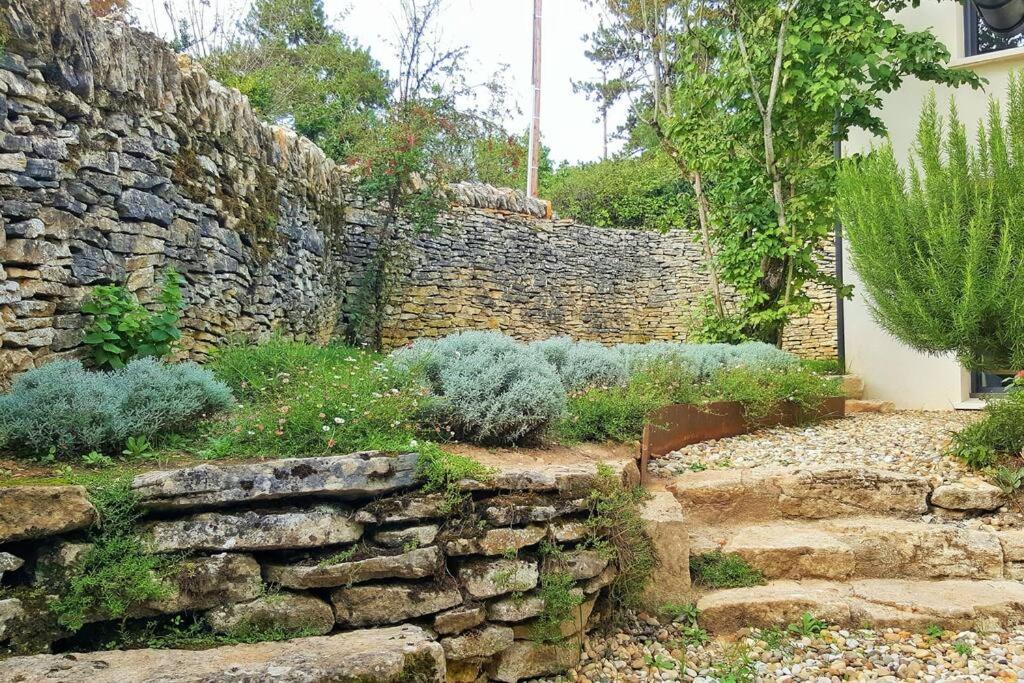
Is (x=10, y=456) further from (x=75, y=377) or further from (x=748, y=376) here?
(x=748, y=376)

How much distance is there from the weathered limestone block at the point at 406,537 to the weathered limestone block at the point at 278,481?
0.59 ft

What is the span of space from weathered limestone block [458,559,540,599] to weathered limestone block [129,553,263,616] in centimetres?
84

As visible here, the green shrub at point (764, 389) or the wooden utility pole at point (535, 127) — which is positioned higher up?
the wooden utility pole at point (535, 127)

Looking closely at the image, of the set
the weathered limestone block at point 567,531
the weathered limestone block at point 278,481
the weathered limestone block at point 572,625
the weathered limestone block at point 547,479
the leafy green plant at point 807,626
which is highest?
the weathered limestone block at point 278,481

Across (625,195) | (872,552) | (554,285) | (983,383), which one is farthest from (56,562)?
(625,195)

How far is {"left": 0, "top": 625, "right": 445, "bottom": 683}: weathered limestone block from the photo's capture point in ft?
7.44

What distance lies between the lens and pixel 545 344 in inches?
227

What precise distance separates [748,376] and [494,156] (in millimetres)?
8758

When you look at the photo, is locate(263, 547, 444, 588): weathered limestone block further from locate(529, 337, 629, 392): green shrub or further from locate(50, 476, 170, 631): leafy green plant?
locate(529, 337, 629, 392): green shrub

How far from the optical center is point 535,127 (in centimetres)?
1558

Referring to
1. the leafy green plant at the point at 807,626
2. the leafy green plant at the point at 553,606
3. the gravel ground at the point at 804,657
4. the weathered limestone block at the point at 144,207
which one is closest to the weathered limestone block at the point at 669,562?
the gravel ground at the point at 804,657

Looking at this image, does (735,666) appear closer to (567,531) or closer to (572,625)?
(572,625)

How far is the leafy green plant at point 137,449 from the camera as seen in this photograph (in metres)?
3.35

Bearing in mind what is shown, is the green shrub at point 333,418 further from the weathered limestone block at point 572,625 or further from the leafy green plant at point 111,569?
the weathered limestone block at point 572,625
